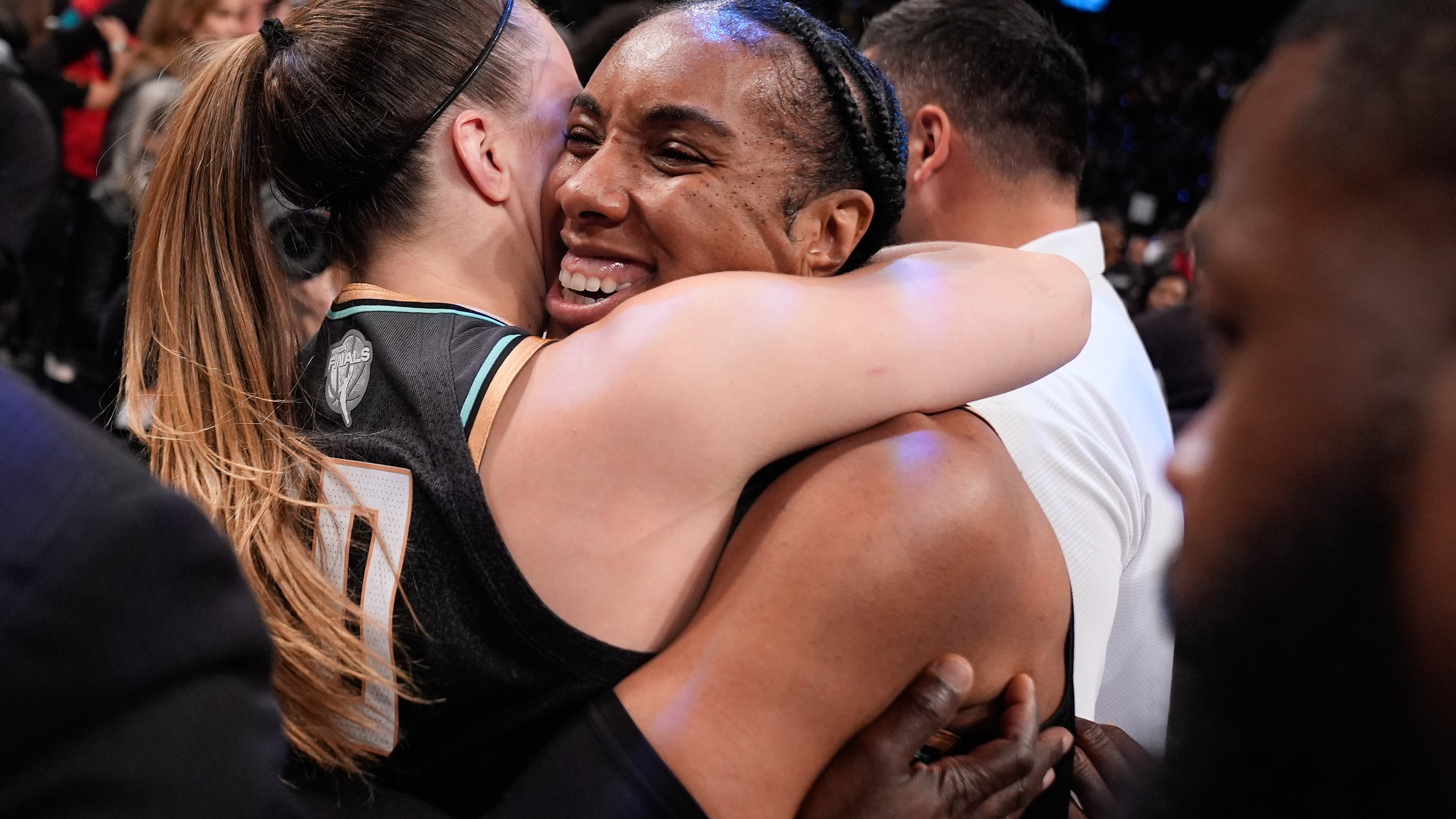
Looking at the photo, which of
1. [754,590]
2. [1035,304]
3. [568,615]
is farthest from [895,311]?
[568,615]

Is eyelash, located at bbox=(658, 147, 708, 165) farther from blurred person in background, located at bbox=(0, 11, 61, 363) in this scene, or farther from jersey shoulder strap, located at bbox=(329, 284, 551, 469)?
blurred person in background, located at bbox=(0, 11, 61, 363)

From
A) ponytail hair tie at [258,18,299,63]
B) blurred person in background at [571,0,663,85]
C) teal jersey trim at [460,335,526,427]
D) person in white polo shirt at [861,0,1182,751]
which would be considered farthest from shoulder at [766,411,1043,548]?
blurred person in background at [571,0,663,85]

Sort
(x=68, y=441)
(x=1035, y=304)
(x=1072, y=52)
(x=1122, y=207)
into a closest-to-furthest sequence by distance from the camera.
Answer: (x=68, y=441) → (x=1035, y=304) → (x=1072, y=52) → (x=1122, y=207)

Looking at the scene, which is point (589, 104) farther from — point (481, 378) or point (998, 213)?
point (998, 213)

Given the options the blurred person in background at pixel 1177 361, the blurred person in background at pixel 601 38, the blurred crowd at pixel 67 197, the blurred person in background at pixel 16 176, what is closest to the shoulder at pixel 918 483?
the blurred person in background at pixel 601 38

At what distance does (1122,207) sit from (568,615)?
12805 mm

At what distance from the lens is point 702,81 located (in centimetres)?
156

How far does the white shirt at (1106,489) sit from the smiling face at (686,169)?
68 centimetres

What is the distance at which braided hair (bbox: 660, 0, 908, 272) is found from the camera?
161 centimetres

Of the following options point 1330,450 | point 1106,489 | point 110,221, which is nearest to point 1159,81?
point 110,221

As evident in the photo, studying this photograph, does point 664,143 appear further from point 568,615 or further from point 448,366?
point 568,615

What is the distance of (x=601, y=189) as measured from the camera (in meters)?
1.59

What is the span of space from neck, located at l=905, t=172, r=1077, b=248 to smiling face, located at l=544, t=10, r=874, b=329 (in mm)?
1082

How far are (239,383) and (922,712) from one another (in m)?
0.95
